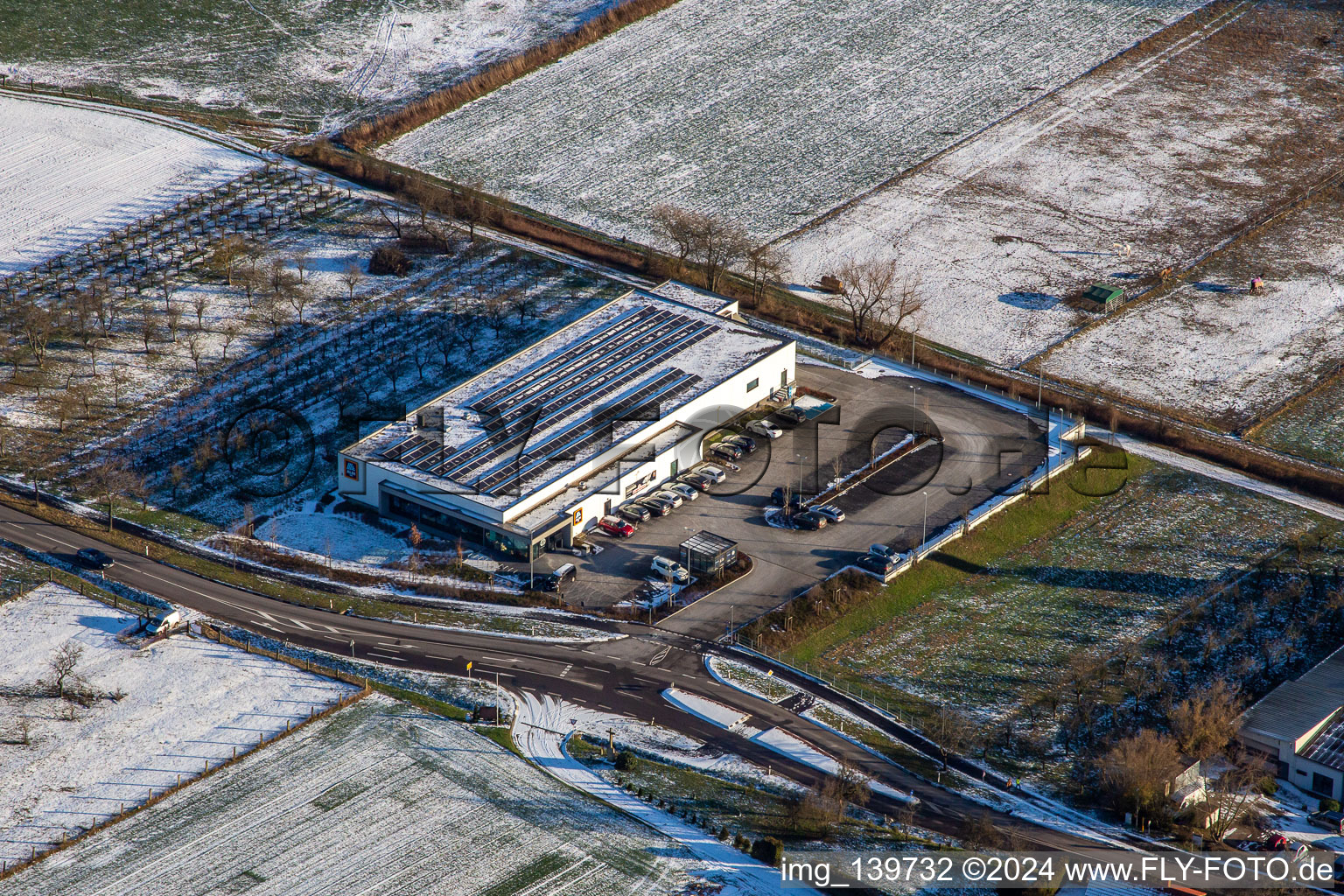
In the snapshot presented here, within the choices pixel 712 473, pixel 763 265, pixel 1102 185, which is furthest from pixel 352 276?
pixel 1102 185

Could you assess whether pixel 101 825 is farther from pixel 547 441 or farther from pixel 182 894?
pixel 547 441

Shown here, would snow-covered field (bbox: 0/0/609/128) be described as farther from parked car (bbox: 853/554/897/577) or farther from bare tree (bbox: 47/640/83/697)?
parked car (bbox: 853/554/897/577)

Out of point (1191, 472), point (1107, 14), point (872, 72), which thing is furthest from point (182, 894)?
point (1107, 14)

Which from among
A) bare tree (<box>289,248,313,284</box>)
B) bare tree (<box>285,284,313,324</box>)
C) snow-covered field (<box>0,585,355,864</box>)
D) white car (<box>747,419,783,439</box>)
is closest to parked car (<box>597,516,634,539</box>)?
white car (<box>747,419,783,439</box>)

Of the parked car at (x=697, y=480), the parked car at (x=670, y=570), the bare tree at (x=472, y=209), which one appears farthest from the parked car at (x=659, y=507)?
the bare tree at (x=472, y=209)

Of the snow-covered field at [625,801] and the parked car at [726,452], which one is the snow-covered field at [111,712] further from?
the parked car at [726,452]

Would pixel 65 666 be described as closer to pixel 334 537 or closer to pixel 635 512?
pixel 334 537
